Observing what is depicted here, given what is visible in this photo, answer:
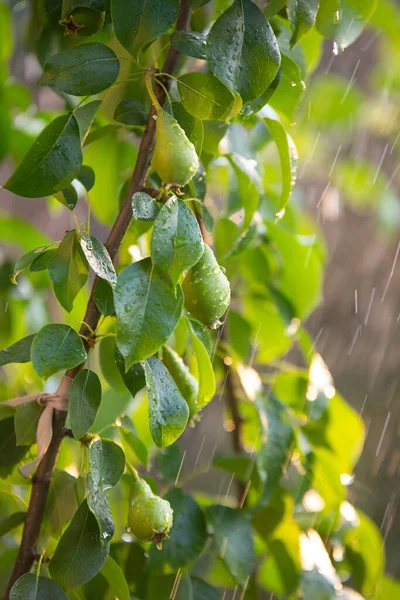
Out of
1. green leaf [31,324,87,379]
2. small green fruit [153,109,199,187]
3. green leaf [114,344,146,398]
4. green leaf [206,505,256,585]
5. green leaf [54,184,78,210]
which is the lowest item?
green leaf [206,505,256,585]

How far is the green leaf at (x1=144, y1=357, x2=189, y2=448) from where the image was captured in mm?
356

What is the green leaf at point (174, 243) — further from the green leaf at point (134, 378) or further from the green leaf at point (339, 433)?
the green leaf at point (339, 433)

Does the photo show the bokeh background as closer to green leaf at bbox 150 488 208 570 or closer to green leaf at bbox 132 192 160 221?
green leaf at bbox 150 488 208 570

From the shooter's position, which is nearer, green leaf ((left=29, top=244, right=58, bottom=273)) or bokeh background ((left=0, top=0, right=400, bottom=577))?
green leaf ((left=29, top=244, right=58, bottom=273))

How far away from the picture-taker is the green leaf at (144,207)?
35 centimetres

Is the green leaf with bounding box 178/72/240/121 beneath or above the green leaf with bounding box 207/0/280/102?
beneath

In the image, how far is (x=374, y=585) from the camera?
72 centimetres

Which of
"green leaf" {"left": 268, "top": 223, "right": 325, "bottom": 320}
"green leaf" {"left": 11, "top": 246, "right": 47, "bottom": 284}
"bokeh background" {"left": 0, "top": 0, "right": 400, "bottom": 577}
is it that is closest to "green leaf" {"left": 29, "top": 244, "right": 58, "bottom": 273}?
"green leaf" {"left": 11, "top": 246, "right": 47, "bottom": 284}

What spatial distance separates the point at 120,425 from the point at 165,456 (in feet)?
0.43

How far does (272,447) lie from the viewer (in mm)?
631

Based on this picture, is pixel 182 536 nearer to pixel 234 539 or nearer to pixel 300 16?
pixel 234 539

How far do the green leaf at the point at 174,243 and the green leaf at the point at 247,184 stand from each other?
0.59 ft

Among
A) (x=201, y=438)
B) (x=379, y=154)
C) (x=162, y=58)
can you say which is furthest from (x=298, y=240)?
(x=379, y=154)

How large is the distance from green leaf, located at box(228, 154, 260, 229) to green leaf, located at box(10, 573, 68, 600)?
28cm
